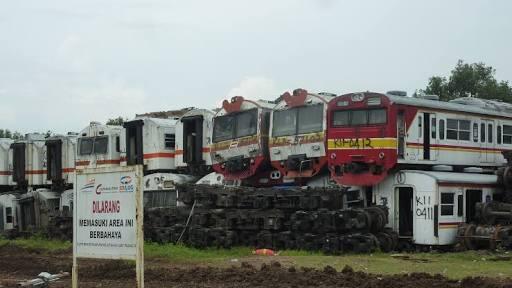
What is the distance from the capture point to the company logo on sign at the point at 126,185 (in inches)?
409

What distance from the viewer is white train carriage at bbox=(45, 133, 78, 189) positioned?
119 feet

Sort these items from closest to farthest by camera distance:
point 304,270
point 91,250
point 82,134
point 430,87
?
point 91,250 → point 304,270 → point 82,134 → point 430,87

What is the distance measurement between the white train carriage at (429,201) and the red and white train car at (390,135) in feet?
1.99

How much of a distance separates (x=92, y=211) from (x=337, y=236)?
11130mm

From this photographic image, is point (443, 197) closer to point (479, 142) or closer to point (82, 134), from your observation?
point (479, 142)

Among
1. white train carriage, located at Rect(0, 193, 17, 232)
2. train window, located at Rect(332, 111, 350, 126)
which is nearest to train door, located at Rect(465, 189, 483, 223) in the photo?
train window, located at Rect(332, 111, 350, 126)

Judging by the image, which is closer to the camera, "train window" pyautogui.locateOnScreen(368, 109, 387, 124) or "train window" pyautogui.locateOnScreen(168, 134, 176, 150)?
"train window" pyautogui.locateOnScreen(368, 109, 387, 124)

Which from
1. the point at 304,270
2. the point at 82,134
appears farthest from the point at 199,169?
the point at 304,270

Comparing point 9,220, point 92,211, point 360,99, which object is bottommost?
point 9,220

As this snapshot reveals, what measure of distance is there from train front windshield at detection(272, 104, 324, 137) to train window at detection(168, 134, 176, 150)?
7.33 meters

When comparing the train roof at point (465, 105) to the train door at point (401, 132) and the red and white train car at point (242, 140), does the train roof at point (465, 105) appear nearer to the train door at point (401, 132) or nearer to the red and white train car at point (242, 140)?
the train door at point (401, 132)

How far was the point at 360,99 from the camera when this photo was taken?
22.8 metres

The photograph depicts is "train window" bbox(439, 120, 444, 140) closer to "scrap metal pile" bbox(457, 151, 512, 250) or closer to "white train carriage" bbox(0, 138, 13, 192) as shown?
"scrap metal pile" bbox(457, 151, 512, 250)

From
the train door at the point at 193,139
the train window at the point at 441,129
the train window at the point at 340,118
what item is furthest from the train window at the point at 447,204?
the train door at the point at 193,139
